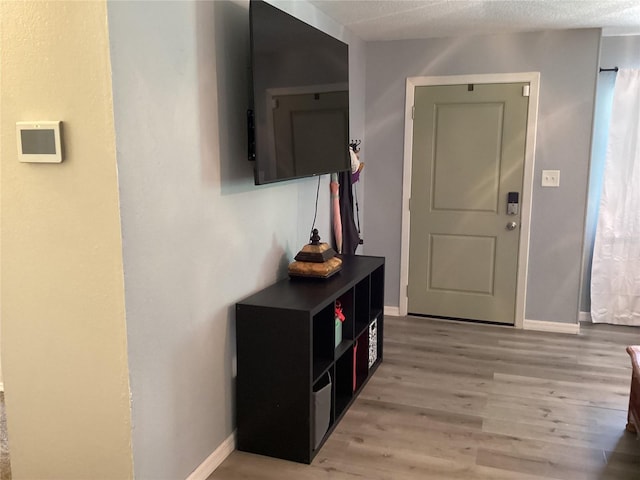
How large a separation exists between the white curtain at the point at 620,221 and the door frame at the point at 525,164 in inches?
23.6

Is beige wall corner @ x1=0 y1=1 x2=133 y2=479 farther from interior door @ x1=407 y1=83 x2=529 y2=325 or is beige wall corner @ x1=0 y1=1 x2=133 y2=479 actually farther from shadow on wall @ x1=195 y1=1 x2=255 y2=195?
interior door @ x1=407 y1=83 x2=529 y2=325

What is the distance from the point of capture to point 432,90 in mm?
4379

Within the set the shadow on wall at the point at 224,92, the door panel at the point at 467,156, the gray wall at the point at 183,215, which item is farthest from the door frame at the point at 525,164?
the shadow on wall at the point at 224,92

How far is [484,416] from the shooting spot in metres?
2.98

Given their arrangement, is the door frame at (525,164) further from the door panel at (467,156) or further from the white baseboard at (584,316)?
the white baseboard at (584,316)

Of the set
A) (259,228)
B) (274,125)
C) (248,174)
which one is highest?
(274,125)

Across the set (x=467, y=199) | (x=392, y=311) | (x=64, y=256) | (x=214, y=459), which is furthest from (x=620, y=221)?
(x=64, y=256)

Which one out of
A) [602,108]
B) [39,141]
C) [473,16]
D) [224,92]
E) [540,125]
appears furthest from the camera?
[602,108]

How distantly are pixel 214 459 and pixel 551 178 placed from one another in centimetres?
311

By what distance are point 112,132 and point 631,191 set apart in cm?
391

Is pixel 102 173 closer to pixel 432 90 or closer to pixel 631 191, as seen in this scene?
pixel 432 90

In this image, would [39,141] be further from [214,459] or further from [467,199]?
[467,199]

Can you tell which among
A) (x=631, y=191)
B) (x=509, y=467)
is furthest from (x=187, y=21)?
(x=631, y=191)

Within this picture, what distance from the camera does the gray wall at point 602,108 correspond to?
4.21m
